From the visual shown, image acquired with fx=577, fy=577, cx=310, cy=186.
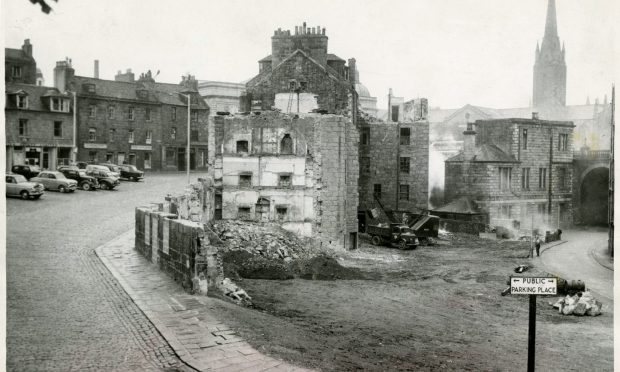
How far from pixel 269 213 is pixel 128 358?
67.4 ft

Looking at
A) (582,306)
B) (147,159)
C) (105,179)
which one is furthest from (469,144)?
(582,306)

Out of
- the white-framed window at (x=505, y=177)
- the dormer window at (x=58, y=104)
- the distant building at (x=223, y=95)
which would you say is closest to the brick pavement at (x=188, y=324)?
the dormer window at (x=58, y=104)

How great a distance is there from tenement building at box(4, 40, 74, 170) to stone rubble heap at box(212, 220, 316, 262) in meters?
7.57

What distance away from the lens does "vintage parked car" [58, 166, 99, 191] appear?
2958 cm

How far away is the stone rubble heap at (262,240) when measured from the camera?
78.6ft

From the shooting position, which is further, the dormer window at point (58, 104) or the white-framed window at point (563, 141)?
the white-framed window at point (563, 141)

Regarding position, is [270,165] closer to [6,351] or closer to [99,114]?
[99,114]

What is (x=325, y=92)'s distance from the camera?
3600cm

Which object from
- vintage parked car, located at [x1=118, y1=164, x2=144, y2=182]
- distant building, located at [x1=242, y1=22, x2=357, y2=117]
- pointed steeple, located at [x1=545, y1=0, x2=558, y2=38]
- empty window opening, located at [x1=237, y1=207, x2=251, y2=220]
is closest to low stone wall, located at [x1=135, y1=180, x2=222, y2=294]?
empty window opening, located at [x1=237, y1=207, x2=251, y2=220]

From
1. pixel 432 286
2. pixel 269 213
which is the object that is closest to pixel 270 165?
pixel 269 213

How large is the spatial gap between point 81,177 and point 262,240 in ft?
41.9

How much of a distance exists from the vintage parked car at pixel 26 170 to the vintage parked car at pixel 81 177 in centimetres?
491

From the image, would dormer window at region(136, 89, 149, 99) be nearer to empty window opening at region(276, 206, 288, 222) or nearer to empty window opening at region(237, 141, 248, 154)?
empty window opening at region(237, 141, 248, 154)

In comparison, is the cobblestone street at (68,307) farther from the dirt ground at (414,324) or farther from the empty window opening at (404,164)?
the empty window opening at (404,164)
